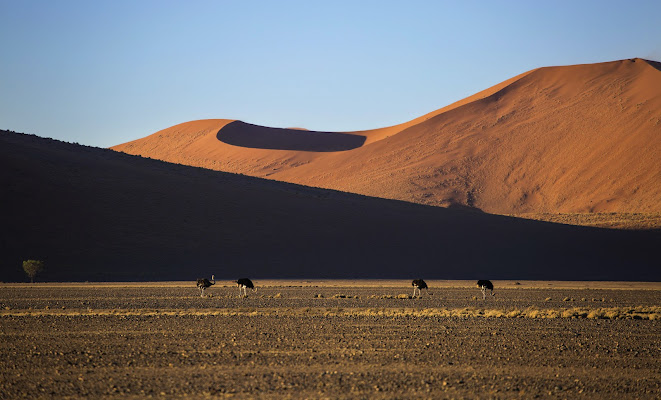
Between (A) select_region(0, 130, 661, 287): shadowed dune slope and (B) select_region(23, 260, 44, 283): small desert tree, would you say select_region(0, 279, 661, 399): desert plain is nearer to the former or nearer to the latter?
(B) select_region(23, 260, 44, 283): small desert tree

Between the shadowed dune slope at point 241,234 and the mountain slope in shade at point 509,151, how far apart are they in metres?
21.7

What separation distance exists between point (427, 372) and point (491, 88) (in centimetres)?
12332

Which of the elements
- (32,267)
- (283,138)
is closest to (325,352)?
(32,267)

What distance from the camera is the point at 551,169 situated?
9375cm

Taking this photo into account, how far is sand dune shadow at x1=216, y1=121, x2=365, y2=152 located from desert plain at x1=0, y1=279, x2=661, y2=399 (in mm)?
106887

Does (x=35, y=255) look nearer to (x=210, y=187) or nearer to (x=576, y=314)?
(x=210, y=187)

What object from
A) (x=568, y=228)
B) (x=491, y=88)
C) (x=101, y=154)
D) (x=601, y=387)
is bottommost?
(x=601, y=387)

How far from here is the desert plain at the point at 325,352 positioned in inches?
417

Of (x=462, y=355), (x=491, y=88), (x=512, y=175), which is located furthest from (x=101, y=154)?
(x=491, y=88)

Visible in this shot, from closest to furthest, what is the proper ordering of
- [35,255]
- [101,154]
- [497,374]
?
[497,374], [35,255], [101,154]

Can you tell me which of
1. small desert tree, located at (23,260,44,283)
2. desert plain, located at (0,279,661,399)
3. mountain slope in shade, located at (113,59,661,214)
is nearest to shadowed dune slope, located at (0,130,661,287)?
small desert tree, located at (23,260,44,283)

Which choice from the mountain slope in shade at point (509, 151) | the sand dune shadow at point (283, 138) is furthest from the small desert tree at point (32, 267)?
the sand dune shadow at point (283, 138)

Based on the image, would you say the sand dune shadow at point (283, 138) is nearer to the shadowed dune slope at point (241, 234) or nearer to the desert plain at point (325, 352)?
the shadowed dune slope at point (241, 234)

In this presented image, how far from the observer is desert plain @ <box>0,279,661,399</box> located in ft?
34.7
